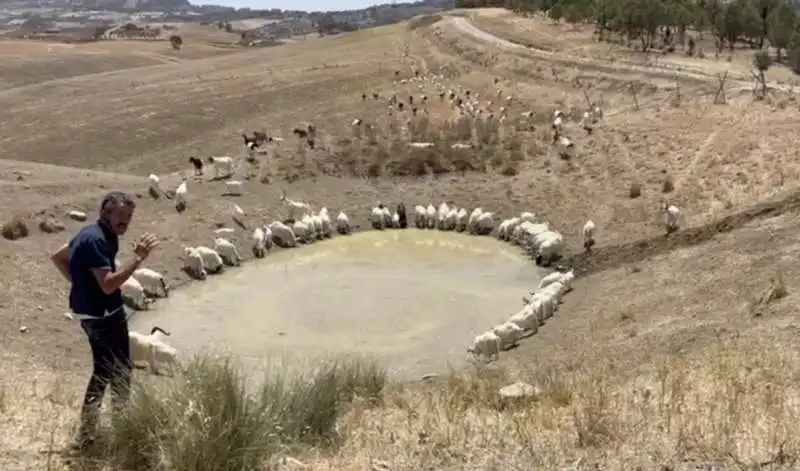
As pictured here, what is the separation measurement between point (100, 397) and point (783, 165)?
20.5 meters

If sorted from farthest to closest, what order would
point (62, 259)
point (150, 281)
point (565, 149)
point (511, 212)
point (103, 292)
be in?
point (565, 149) < point (511, 212) < point (150, 281) < point (62, 259) < point (103, 292)

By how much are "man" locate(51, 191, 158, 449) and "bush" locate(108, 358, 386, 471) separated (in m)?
0.33

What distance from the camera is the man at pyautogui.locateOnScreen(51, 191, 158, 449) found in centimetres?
778

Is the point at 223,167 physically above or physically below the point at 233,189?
above

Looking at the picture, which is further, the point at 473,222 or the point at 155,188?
the point at 473,222

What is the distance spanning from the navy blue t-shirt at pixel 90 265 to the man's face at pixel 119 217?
86 millimetres

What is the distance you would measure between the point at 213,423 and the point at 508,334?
31.2 feet

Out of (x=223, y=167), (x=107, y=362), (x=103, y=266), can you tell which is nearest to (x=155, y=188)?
(x=223, y=167)

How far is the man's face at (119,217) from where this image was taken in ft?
25.8

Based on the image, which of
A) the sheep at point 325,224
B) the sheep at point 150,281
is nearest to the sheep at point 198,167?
the sheep at point 325,224

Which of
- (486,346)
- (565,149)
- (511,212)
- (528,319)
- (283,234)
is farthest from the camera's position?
(565,149)

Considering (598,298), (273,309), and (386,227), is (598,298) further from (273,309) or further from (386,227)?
(386,227)

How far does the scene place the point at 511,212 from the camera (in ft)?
86.3

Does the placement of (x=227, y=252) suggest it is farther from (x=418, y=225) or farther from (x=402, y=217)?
(x=418, y=225)
